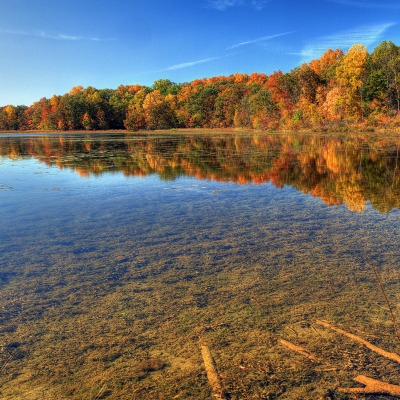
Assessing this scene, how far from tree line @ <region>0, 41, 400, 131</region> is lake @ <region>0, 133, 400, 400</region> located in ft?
144

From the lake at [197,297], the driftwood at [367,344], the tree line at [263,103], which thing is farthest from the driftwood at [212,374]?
the tree line at [263,103]

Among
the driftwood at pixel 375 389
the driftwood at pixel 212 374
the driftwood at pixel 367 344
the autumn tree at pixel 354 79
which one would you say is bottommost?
the driftwood at pixel 375 389

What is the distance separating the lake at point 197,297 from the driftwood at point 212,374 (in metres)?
0.03

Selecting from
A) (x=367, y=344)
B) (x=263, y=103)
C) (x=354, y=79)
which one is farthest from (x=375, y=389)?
(x=263, y=103)

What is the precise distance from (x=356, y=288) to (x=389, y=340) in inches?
42.3

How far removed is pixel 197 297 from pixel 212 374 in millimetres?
1336

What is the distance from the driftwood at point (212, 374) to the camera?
266cm

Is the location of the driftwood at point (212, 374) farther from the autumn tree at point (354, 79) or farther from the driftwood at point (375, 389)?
the autumn tree at point (354, 79)

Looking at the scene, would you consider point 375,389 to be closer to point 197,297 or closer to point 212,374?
point 212,374

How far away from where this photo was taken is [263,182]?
1223 cm

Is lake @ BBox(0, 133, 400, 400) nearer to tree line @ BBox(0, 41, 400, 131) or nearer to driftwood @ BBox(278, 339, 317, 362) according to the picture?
driftwood @ BBox(278, 339, 317, 362)

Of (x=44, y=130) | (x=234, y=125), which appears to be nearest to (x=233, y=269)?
(x=234, y=125)

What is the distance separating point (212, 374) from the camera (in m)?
2.86

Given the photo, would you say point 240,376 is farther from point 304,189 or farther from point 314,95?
point 314,95
